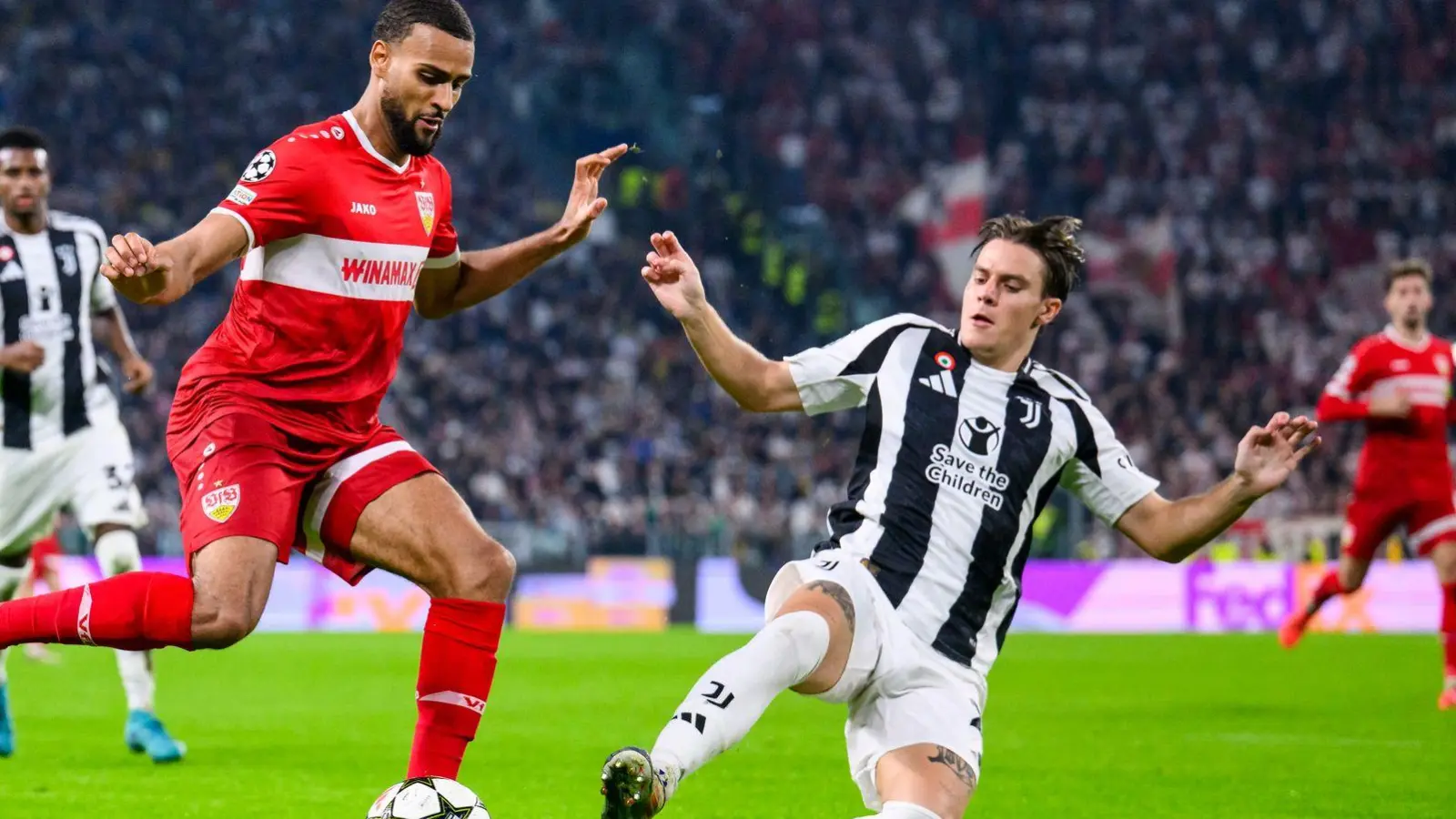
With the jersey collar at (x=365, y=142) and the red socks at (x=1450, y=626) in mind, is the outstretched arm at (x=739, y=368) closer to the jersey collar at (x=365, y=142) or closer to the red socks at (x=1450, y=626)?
the jersey collar at (x=365, y=142)

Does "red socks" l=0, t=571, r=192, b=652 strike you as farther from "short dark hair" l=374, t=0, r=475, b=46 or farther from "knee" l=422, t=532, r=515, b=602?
"short dark hair" l=374, t=0, r=475, b=46

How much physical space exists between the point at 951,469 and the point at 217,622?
2053mm

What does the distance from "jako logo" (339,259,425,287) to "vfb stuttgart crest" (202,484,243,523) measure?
700mm

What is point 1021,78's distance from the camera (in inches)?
1134

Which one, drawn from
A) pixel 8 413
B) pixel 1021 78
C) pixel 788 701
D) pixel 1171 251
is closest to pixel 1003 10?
pixel 1021 78

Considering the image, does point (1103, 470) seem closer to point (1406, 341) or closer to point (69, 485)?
point (69, 485)

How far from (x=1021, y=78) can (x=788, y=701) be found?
64.9ft

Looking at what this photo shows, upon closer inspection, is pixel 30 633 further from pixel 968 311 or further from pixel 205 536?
pixel 968 311

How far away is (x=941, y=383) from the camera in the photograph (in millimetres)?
4746

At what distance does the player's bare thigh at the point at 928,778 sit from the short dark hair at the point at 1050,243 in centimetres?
137

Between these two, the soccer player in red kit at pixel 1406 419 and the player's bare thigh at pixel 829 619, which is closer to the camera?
the player's bare thigh at pixel 829 619

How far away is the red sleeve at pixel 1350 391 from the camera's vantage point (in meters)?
10.3

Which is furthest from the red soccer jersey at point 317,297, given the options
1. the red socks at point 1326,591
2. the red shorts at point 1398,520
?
the red socks at point 1326,591

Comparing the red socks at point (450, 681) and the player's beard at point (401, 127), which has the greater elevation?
the player's beard at point (401, 127)
